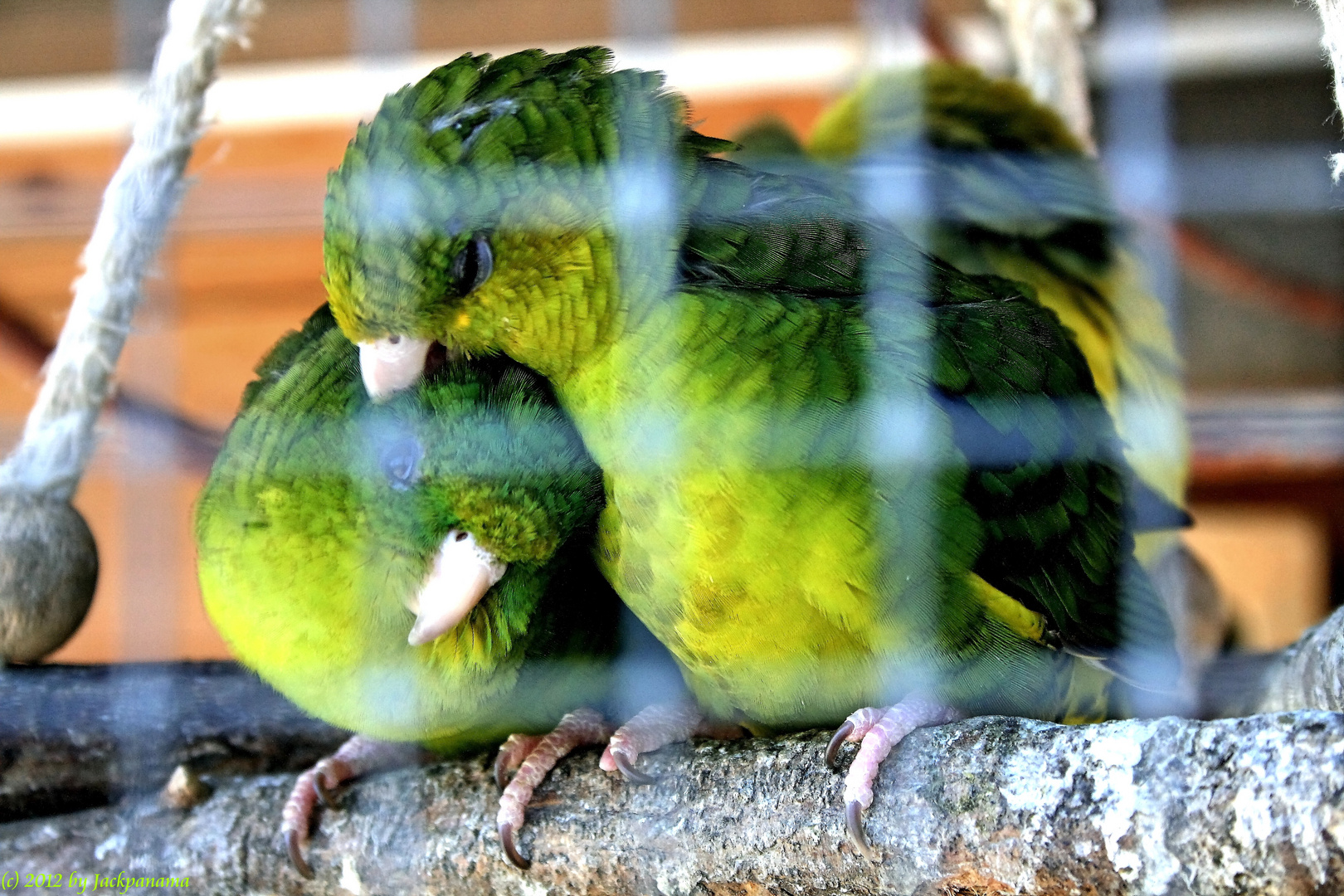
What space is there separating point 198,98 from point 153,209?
109 millimetres

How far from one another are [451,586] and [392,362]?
0.18m

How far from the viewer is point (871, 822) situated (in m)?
0.84

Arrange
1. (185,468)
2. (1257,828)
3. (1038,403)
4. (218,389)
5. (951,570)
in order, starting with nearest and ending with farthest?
(1257,828), (951,570), (1038,403), (185,468), (218,389)

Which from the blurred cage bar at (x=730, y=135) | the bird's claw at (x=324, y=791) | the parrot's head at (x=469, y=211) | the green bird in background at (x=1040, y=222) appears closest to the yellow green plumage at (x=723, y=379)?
the parrot's head at (x=469, y=211)

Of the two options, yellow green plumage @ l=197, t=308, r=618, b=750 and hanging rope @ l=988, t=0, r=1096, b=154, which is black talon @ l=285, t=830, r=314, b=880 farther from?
hanging rope @ l=988, t=0, r=1096, b=154

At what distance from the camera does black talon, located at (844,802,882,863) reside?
0.83 metres

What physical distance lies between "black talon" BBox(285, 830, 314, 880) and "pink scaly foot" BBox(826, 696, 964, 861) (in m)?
0.46

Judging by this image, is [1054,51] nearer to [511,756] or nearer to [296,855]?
[511,756]

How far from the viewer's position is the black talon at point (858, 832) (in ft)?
2.73

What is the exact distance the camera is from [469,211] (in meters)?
0.91

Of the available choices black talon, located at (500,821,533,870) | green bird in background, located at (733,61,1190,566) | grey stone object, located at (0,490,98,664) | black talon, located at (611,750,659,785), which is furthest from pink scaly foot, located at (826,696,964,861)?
grey stone object, located at (0,490,98,664)

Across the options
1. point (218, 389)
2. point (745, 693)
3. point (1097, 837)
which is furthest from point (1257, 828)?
point (218, 389)

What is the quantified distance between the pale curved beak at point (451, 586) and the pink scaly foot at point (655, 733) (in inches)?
6.5

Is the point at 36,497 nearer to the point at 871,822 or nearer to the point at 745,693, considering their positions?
the point at 745,693
